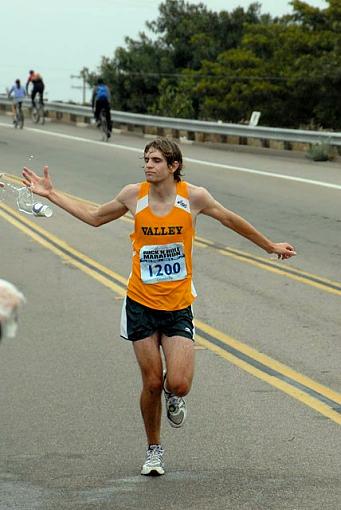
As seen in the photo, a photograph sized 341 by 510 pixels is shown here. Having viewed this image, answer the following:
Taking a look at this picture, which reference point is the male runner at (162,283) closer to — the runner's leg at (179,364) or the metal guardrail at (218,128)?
the runner's leg at (179,364)

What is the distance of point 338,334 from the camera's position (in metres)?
11.4

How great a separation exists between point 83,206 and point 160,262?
773mm

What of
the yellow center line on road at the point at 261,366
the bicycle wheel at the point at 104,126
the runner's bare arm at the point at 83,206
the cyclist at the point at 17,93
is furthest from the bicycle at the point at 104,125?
the runner's bare arm at the point at 83,206

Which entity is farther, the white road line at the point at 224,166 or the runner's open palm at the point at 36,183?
the white road line at the point at 224,166

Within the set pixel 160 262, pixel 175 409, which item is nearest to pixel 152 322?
pixel 160 262

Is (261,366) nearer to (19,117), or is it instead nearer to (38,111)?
(19,117)

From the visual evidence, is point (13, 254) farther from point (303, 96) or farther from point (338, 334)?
point (303, 96)

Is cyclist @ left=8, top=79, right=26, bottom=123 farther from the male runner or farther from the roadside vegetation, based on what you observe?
the male runner

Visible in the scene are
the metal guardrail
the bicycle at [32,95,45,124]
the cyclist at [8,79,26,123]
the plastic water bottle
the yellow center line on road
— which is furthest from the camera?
the bicycle at [32,95,45,124]

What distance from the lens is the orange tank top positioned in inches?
278

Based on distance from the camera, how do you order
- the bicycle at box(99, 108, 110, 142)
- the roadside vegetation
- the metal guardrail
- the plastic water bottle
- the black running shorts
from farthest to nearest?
the roadside vegetation < the bicycle at box(99, 108, 110, 142) < the metal guardrail < the black running shorts < the plastic water bottle

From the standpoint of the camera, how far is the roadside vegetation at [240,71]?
5538 cm

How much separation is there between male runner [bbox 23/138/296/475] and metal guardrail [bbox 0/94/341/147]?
2278 cm

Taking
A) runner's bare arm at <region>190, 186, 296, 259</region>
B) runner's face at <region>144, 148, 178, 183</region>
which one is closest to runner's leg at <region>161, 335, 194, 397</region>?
runner's bare arm at <region>190, 186, 296, 259</region>
